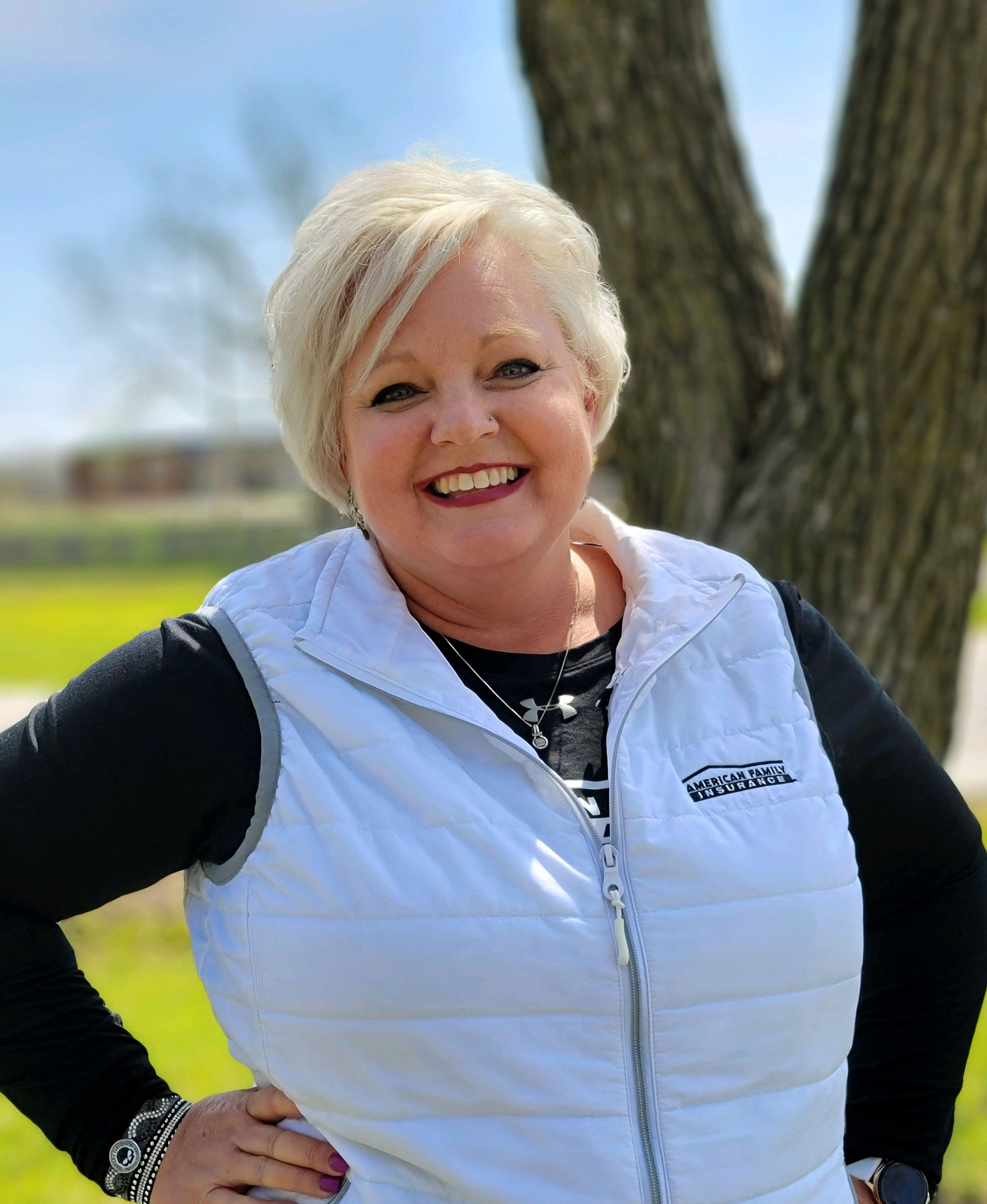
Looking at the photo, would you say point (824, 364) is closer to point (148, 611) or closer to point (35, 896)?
point (35, 896)

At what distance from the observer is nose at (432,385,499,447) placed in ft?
5.74

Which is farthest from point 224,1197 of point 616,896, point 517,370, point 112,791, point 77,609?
point 77,609

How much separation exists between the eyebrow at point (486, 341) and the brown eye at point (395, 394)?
0.12 feet

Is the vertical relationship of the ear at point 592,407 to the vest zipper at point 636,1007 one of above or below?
above

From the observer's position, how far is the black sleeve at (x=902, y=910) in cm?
194

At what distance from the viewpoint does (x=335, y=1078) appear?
1.60 meters

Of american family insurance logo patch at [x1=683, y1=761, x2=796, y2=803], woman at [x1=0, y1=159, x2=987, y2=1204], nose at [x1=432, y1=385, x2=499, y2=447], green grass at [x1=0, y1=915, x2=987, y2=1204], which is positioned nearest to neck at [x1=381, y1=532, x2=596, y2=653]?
woman at [x1=0, y1=159, x2=987, y2=1204]

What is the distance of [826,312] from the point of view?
291 centimetres

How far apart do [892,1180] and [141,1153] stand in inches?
48.4

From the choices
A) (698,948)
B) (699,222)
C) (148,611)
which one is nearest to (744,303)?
(699,222)

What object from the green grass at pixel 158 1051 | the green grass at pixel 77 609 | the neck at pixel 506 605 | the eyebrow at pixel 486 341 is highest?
the eyebrow at pixel 486 341

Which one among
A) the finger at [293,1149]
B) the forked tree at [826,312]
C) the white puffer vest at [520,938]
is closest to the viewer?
the white puffer vest at [520,938]

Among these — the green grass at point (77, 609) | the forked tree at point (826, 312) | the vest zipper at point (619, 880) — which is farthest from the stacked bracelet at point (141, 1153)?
the green grass at point (77, 609)

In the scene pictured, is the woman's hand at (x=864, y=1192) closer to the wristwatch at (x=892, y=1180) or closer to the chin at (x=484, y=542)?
the wristwatch at (x=892, y=1180)
